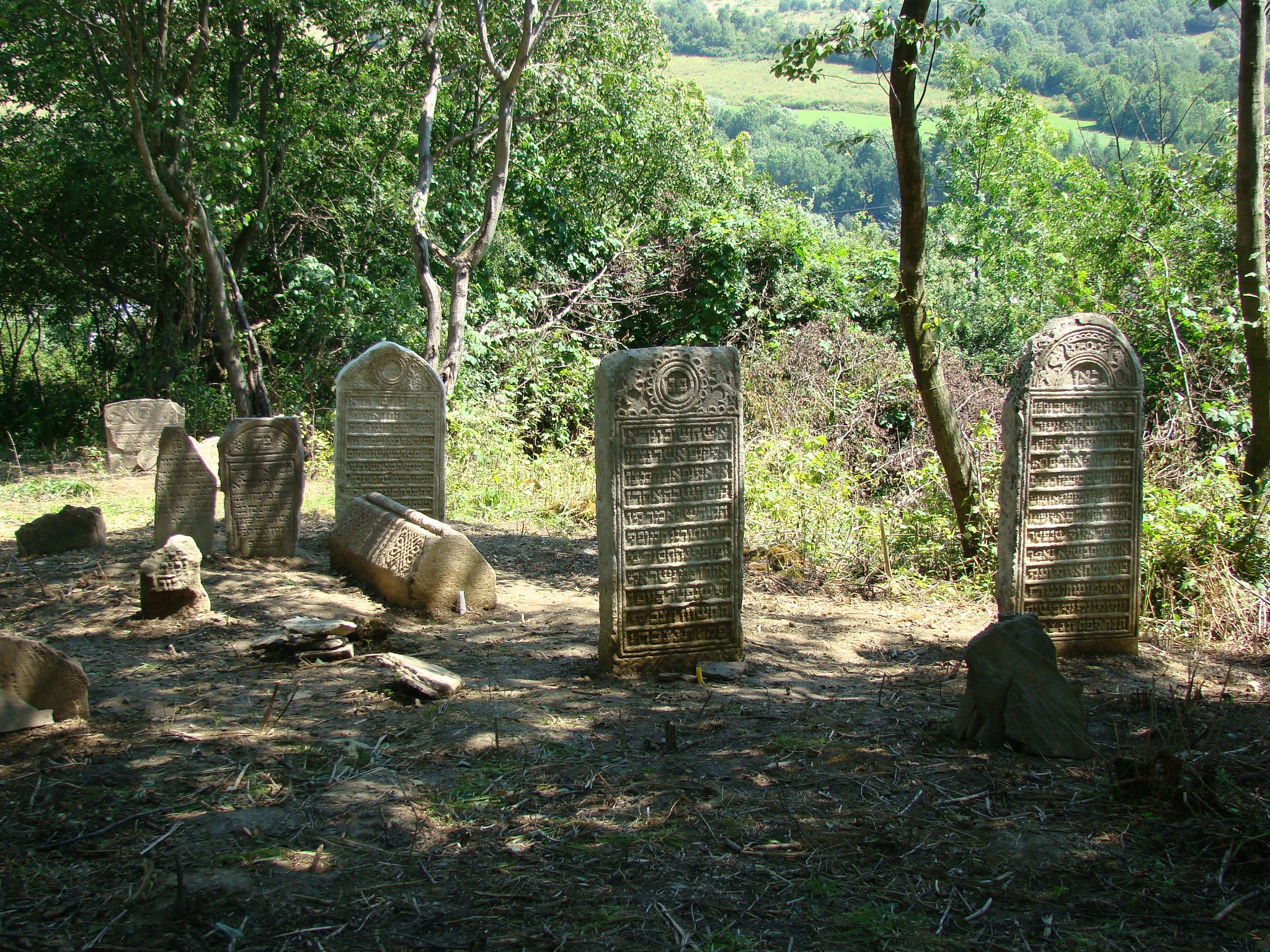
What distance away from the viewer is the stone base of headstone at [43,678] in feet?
12.6

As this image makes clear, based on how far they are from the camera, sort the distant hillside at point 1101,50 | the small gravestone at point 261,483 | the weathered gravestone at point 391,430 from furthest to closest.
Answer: the distant hillside at point 1101,50 → the weathered gravestone at point 391,430 → the small gravestone at point 261,483

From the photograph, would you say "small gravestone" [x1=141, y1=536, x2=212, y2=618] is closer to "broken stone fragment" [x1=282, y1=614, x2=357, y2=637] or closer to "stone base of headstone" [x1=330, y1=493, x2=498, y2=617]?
"broken stone fragment" [x1=282, y1=614, x2=357, y2=637]

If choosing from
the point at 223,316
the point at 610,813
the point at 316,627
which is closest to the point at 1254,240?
the point at 610,813

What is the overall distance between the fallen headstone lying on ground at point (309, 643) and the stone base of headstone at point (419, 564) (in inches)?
47.7

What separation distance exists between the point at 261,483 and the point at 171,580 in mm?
2141

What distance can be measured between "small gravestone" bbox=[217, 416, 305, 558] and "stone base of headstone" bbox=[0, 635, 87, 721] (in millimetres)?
3935

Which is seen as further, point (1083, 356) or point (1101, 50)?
point (1101, 50)

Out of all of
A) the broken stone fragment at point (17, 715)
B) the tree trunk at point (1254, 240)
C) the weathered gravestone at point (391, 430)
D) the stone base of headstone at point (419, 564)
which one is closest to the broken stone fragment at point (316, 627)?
the stone base of headstone at point (419, 564)

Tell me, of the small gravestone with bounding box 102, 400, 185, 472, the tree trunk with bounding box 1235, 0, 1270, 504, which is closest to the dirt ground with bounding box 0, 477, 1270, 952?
the tree trunk with bounding box 1235, 0, 1270, 504

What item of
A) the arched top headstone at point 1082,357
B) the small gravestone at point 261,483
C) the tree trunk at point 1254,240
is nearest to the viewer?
the arched top headstone at point 1082,357

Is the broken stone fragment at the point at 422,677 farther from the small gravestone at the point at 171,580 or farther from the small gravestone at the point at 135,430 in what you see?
the small gravestone at the point at 135,430

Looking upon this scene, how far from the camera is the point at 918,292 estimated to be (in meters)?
7.37

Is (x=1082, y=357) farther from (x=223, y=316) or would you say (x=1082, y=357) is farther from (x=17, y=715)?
(x=223, y=316)

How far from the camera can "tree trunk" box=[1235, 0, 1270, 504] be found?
6488 millimetres
